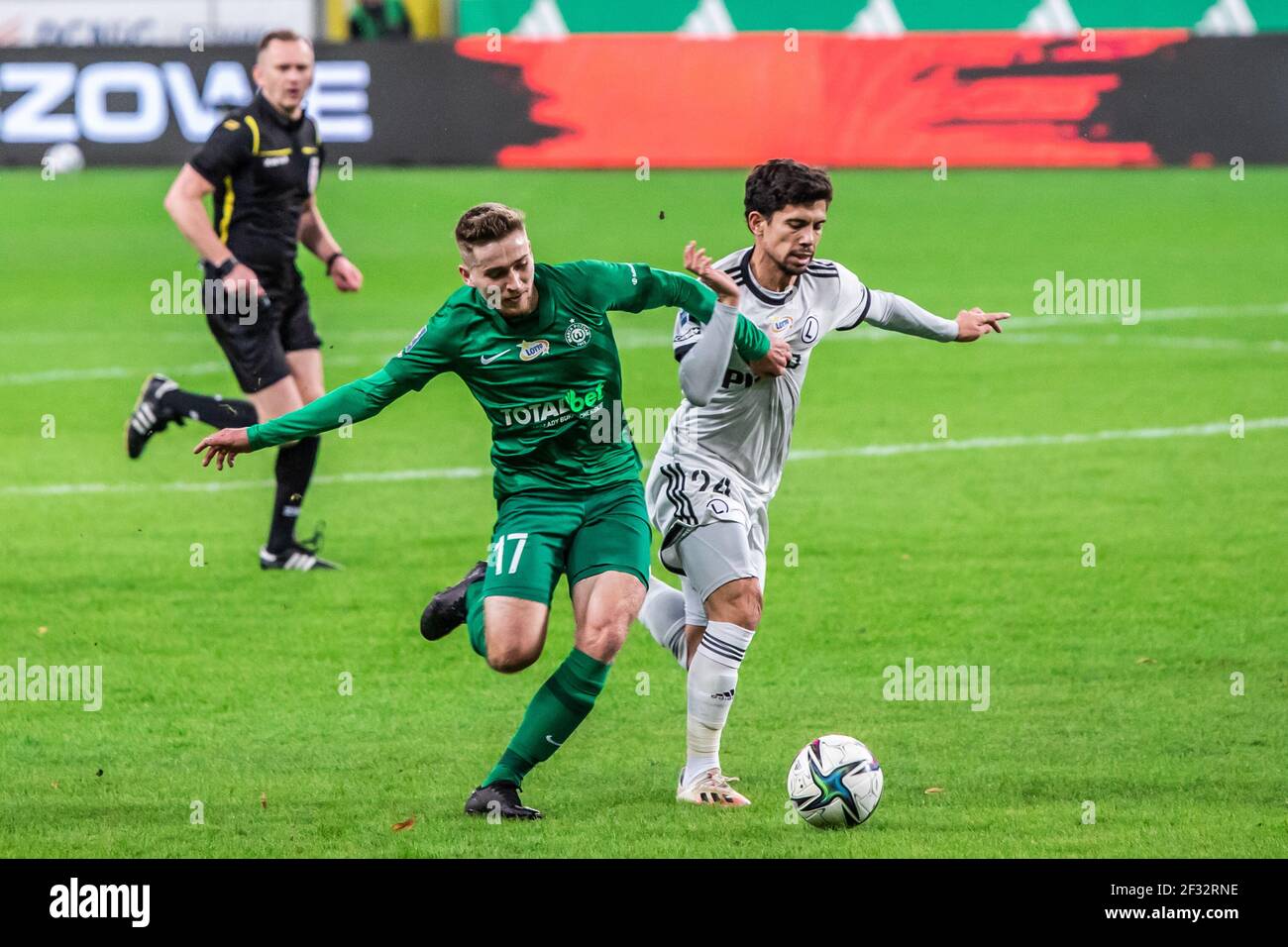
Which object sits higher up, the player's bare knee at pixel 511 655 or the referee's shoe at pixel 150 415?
the referee's shoe at pixel 150 415

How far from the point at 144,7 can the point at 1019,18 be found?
55.2 ft

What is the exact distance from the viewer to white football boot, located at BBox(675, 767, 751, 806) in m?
6.89

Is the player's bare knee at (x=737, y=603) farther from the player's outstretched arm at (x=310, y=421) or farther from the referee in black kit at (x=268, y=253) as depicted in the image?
the referee in black kit at (x=268, y=253)

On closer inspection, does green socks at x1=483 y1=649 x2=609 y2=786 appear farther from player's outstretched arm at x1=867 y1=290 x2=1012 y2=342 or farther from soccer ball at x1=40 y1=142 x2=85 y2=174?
soccer ball at x1=40 y1=142 x2=85 y2=174

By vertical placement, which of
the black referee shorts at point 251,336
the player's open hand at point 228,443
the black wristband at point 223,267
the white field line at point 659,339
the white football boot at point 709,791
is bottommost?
the white football boot at point 709,791

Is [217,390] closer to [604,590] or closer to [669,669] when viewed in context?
[669,669]

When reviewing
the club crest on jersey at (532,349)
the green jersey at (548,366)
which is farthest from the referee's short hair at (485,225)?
the club crest on jersey at (532,349)

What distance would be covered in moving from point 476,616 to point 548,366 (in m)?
0.91

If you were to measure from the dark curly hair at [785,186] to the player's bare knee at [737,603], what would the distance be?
130 centimetres

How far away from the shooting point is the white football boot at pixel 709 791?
6.89 m

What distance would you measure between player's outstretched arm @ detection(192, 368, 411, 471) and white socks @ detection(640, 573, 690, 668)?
1.58 metres

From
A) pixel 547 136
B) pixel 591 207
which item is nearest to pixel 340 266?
pixel 591 207

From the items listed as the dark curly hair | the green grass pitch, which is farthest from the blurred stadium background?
the dark curly hair

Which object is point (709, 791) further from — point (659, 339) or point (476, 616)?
point (659, 339)
